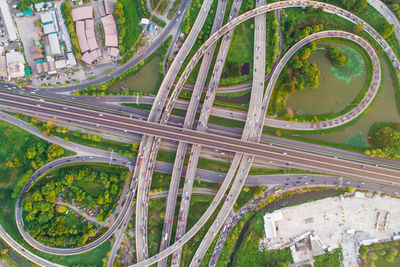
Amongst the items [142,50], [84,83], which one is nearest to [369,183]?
[142,50]

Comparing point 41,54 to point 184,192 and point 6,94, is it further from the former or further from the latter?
point 184,192

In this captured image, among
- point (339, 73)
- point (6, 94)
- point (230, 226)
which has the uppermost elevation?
point (339, 73)

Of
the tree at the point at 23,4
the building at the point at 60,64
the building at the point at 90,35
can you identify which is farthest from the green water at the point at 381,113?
the tree at the point at 23,4

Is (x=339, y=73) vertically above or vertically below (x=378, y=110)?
above

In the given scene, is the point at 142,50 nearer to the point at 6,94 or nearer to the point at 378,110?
the point at 6,94

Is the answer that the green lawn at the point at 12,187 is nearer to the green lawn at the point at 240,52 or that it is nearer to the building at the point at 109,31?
the building at the point at 109,31
